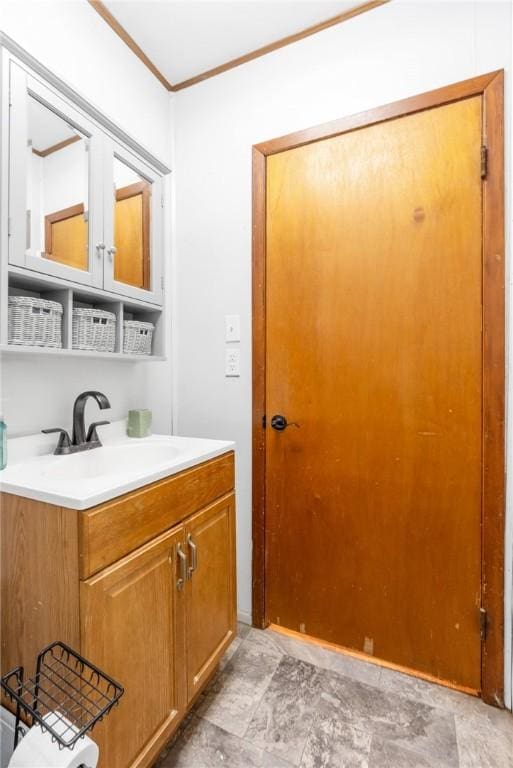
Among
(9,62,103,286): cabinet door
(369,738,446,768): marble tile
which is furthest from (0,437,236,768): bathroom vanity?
(9,62,103,286): cabinet door

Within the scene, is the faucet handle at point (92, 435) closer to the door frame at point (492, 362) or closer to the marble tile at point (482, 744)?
the door frame at point (492, 362)

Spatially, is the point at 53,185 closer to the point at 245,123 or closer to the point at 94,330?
the point at 94,330

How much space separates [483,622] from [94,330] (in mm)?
1719

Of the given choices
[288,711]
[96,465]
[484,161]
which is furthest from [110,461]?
[484,161]

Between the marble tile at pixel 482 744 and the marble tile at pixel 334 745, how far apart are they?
0.29 meters

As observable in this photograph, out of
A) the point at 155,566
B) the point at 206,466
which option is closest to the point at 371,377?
the point at 206,466

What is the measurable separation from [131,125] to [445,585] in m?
2.31

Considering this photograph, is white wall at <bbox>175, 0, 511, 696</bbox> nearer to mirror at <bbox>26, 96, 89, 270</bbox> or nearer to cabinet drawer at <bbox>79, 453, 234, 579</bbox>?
cabinet drawer at <bbox>79, 453, 234, 579</bbox>

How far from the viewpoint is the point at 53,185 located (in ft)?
3.78

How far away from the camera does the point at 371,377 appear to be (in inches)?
56.2

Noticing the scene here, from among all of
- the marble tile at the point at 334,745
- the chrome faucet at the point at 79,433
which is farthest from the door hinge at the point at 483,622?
the chrome faucet at the point at 79,433

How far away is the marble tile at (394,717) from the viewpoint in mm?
1126

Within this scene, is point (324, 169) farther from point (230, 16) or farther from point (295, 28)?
point (230, 16)

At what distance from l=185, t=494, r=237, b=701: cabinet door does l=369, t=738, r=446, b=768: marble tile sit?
545 mm
